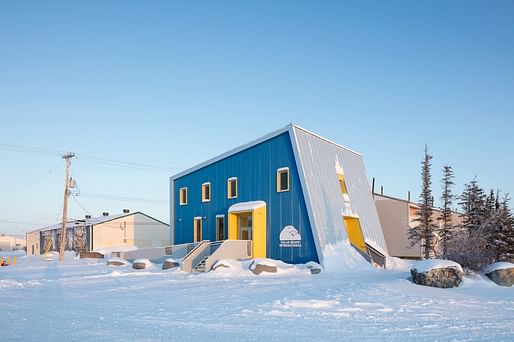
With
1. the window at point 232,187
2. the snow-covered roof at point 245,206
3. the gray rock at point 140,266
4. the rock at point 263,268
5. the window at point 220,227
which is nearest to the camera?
the rock at point 263,268

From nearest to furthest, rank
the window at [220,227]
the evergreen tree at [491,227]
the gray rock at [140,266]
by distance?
the evergreen tree at [491,227]
the gray rock at [140,266]
the window at [220,227]

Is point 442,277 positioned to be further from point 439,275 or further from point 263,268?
point 263,268

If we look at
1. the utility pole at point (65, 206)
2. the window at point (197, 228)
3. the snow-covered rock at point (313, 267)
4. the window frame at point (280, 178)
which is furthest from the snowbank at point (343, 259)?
the utility pole at point (65, 206)

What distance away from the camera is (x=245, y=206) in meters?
25.4

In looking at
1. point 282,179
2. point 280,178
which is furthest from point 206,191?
point 282,179

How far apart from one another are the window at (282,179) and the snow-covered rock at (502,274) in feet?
36.2

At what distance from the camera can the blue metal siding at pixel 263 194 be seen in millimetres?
23312

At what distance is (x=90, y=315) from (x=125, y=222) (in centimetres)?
4525

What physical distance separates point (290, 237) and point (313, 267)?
3.14 m

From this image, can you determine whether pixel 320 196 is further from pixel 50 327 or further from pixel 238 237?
pixel 50 327

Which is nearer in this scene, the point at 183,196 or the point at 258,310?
the point at 258,310

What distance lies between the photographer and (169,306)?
11336mm

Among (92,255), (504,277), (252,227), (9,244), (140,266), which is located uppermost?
(252,227)

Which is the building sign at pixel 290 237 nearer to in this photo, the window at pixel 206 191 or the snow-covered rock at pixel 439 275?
the window at pixel 206 191
